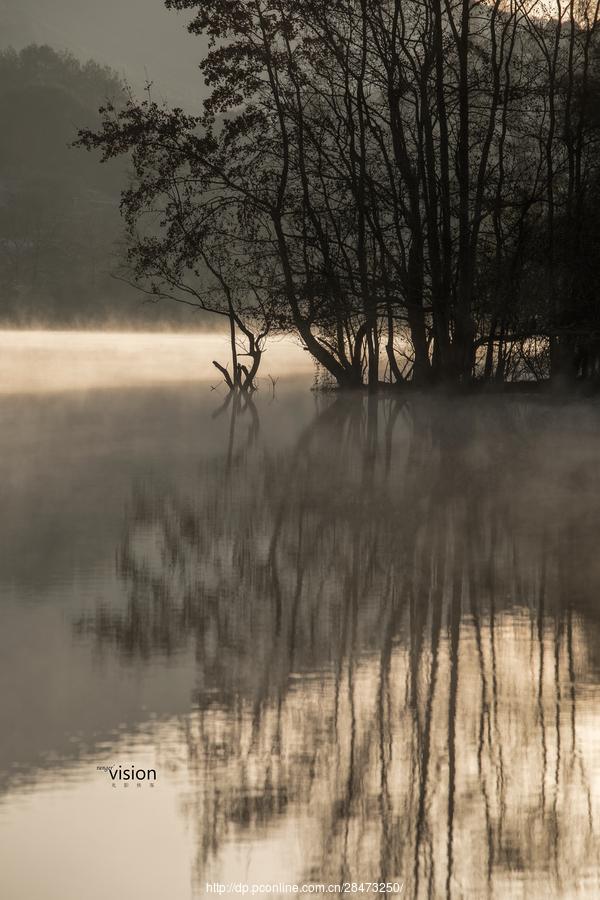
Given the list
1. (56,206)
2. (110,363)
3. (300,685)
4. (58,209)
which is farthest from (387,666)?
(56,206)

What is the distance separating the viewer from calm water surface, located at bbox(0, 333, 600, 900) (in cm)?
418

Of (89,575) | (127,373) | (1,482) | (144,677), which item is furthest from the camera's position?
(127,373)

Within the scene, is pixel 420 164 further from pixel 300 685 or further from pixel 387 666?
pixel 300 685

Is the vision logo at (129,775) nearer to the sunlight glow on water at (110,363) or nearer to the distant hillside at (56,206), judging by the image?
the sunlight glow on water at (110,363)

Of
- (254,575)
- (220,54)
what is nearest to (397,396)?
(220,54)

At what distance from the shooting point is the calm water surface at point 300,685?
418 cm

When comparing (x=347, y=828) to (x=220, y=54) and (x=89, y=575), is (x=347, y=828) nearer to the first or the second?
(x=89, y=575)

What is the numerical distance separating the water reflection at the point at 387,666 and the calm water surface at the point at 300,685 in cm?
1

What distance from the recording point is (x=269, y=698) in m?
5.77

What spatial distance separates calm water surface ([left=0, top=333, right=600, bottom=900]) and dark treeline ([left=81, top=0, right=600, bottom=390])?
1260cm

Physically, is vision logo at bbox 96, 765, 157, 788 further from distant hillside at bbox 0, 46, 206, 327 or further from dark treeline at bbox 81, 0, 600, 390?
distant hillside at bbox 0, 46, 206, 327

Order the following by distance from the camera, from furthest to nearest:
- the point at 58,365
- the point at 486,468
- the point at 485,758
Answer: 1. the point at 58,365
2. the point at 486,468
3. the point at 485,758

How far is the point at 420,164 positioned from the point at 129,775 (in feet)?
75.4

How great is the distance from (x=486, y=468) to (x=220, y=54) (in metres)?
15.6
